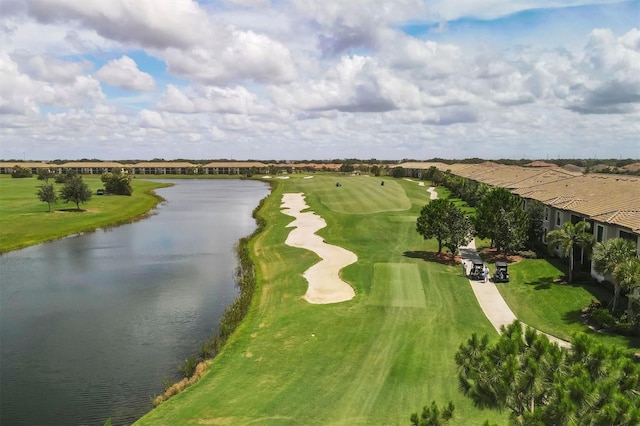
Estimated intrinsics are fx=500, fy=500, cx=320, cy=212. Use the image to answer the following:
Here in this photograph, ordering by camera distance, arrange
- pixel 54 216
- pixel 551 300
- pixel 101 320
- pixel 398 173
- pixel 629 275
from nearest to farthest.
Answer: pixel 629 275 < pixel 101 320 < pixel 551 300 < pixel 54 216 < pixel 398 173

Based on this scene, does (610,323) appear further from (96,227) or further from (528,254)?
(96,227)

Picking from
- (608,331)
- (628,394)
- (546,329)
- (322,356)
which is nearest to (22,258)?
(322,356)

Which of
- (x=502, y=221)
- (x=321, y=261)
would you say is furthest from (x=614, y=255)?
(x=321, y=261)

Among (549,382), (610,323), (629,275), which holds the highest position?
(549,382)

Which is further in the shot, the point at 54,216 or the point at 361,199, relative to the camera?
the point at 361,199

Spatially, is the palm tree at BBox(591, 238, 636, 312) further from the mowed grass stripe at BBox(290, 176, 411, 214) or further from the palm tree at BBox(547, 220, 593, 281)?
the mowed grass stripe at BBox(290, 176, 411, 214)

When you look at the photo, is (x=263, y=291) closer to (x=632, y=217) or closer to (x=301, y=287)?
(x=301, y=287)

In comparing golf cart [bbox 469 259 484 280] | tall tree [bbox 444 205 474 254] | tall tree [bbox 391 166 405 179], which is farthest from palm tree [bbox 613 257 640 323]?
tall tree [bbox 391 166 405 179]
